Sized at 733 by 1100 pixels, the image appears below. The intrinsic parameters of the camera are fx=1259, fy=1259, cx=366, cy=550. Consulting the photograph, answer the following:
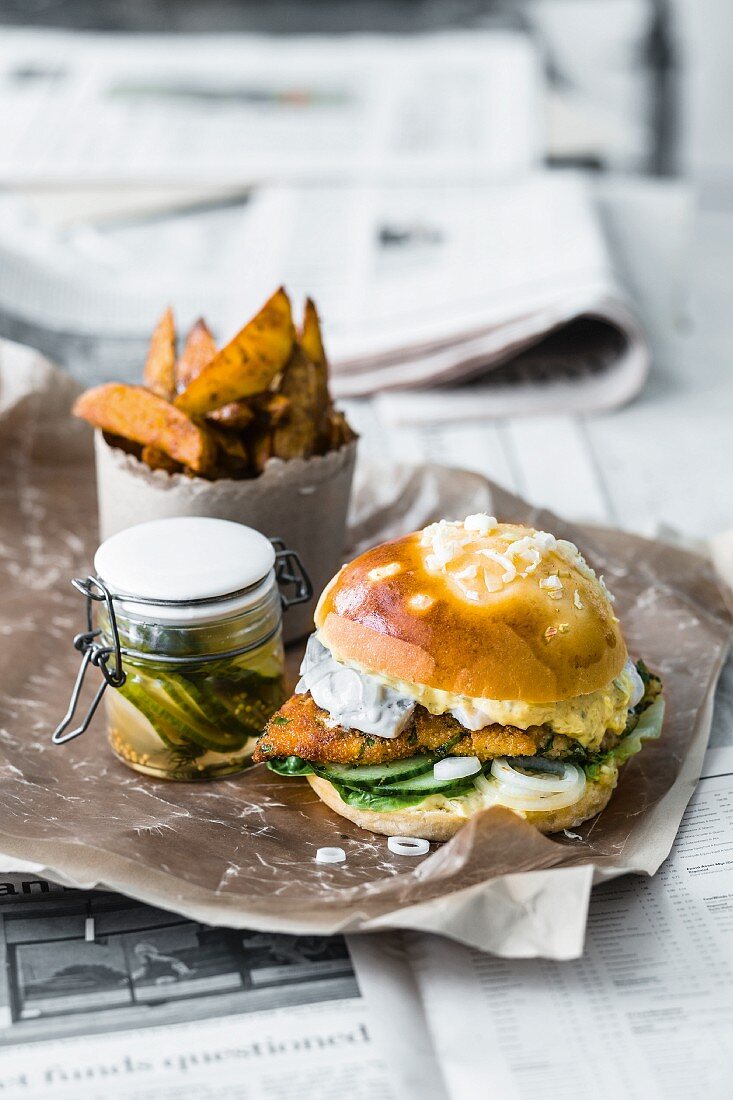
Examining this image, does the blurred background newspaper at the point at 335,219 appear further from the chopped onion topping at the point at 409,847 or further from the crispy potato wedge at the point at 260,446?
the chopped onion topping at the point at 409,847

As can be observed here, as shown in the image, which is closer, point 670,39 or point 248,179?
point 248,179

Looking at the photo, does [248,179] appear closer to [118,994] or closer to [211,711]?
[211,711]

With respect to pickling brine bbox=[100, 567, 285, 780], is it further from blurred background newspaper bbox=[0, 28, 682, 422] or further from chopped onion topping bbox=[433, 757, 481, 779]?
blurred background newspaper bbox=[0, 28, 682, 422]

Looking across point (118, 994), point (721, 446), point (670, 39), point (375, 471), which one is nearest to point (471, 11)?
point (670, 39)

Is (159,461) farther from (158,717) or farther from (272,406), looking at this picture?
(158,717)

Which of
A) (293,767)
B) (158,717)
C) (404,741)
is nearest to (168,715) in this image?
(158,717)

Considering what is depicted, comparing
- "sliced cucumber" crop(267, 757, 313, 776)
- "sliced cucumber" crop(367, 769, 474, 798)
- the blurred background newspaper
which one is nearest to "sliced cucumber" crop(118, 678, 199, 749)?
"sliced cucumber" crop(267, 757, 313, 776)
